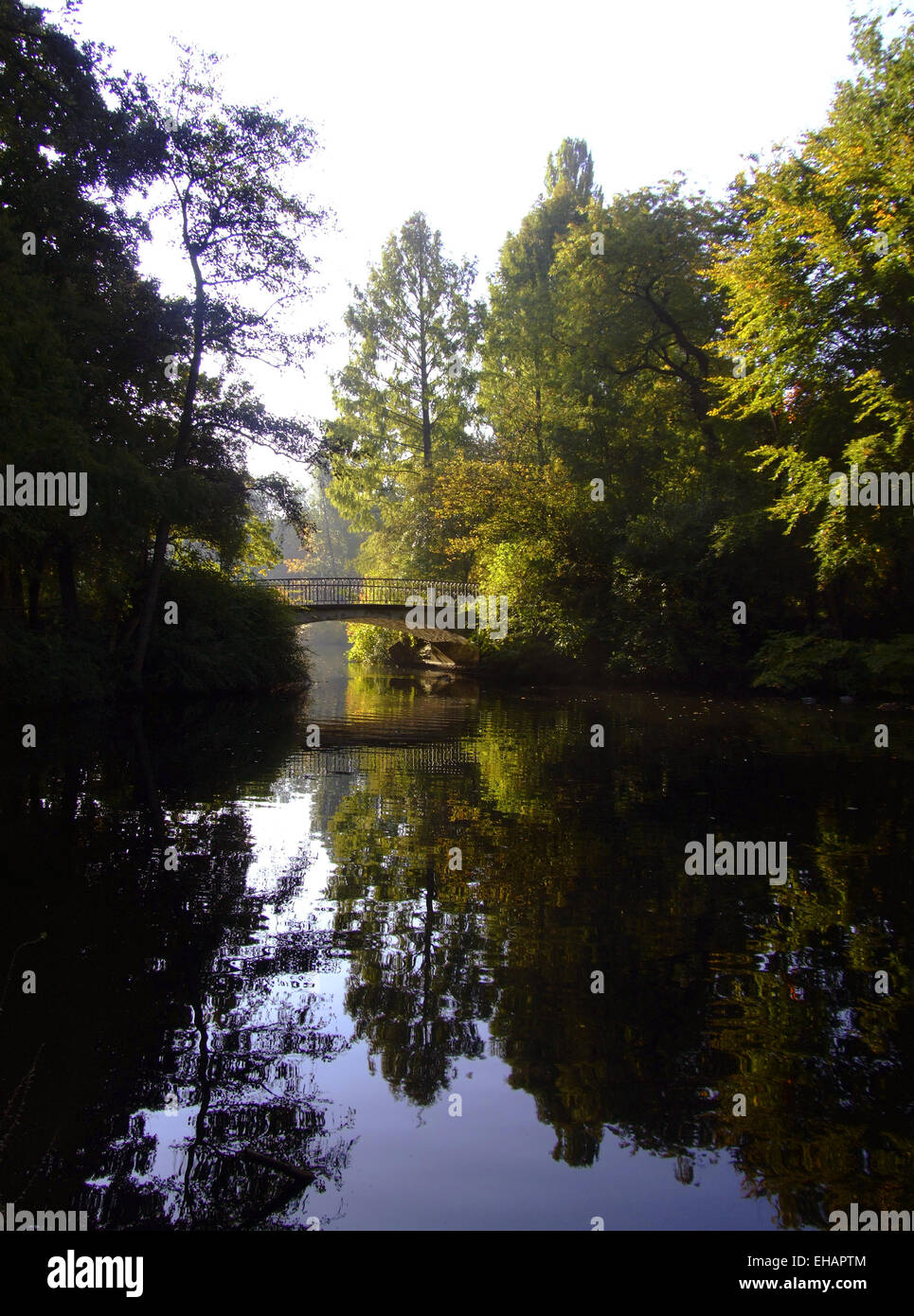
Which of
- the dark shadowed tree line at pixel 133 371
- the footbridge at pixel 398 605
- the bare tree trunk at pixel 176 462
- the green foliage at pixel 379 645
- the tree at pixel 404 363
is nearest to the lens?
the dark shadowed tree line at pixel 133 371

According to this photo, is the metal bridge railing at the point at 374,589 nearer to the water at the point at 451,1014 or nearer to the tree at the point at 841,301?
the tree at the point at 841,301

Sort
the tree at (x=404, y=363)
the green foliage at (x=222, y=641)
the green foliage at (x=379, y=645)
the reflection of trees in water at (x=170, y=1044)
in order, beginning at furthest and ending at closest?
the green foliage at (x=379, y=645)
the tree at (x=404, y=363)
the green foliage at (x=222, y=641)
the reflection of trees in water at (x=170, y=1044)

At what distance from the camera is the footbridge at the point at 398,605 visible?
115ft

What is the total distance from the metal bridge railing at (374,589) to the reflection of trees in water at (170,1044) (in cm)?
2788

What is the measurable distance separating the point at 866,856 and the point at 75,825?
25.3 feet

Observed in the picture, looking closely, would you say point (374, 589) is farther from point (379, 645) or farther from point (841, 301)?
point (841, 301)

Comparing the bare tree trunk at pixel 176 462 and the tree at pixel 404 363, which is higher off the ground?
the tree at pixel 404 363

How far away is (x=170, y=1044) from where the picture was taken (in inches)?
172

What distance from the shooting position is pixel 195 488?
2039 cm

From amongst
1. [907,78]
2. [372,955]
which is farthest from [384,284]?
[372,955]

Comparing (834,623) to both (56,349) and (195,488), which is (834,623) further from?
(56,349)

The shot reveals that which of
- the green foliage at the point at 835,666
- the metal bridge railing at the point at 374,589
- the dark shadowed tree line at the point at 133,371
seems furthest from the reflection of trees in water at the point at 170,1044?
the metal bridge railing at the point at 374,589

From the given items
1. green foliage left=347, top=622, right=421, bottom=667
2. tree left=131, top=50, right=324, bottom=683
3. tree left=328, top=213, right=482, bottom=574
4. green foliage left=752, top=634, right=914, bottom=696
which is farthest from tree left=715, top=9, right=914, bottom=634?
green foliage left=347, top=622, right=421, bottom=667

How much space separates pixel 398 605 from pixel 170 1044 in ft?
105
